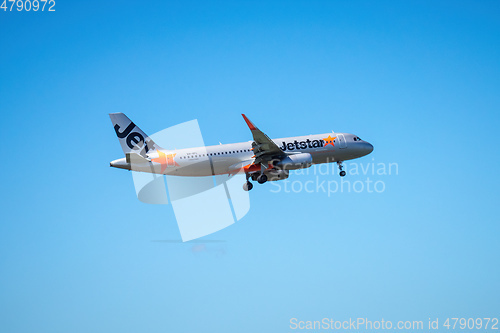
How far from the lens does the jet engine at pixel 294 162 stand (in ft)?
215

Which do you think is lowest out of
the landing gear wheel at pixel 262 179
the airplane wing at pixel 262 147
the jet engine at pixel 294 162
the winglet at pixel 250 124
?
the landing gear wheel at pixel 262 179

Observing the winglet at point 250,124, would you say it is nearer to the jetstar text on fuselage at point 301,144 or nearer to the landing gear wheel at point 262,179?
the landing gear wheel at point 262,179

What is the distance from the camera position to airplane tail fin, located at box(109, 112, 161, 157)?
6919 cm

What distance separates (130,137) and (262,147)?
1697 centimetres

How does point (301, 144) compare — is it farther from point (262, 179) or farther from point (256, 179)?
point (256, 179)

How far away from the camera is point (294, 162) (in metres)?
65.5

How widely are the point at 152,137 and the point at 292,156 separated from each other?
1718 cm

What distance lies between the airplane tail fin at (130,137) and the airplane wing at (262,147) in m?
12.6

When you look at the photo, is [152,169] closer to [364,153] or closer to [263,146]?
[263,146]

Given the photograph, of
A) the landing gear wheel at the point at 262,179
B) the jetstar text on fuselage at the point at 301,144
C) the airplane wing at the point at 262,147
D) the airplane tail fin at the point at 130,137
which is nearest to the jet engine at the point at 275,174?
the landing gear wheel at the point at 262,179

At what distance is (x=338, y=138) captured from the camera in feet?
235

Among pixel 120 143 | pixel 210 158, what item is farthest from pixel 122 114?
pixel 210 158

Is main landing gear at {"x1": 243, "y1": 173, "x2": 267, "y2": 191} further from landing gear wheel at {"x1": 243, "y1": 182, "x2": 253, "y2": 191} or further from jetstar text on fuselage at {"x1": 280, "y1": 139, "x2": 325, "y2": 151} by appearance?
jetstar text on fuselage at {"x1": 280, "y1": 139, "x2": 325, "y2": 151}

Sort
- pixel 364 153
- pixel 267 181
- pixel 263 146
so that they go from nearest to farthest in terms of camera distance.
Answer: pixel 263 146 < pixel 267 181 < pixel 364 153
